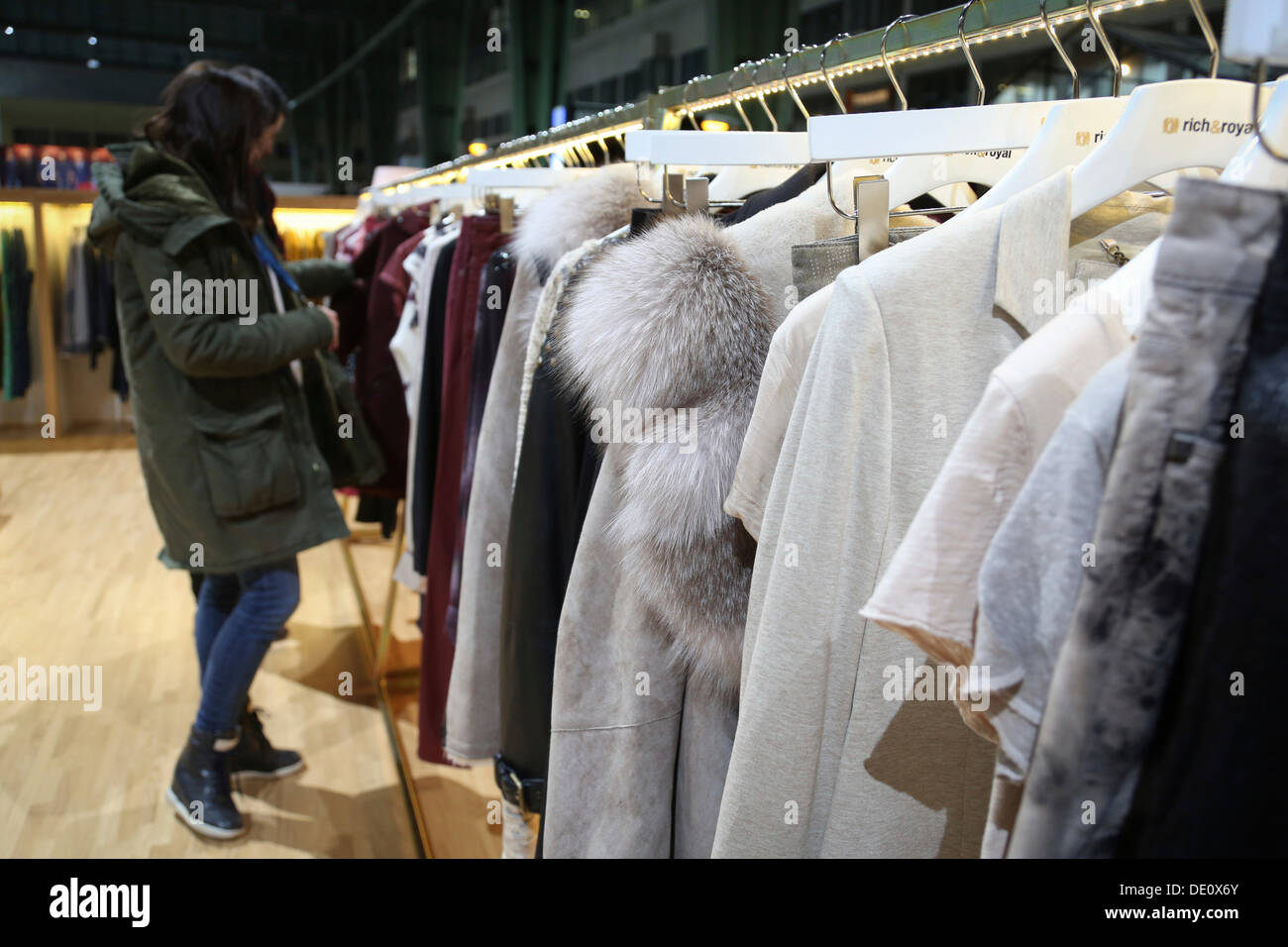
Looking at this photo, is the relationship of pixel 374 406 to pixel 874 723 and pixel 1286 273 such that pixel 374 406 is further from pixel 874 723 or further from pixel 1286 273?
pixel 1286 273

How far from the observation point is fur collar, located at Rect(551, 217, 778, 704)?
1.04 m

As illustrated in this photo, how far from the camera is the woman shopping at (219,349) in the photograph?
6.50ft

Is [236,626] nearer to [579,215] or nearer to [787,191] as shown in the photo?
[579,215]

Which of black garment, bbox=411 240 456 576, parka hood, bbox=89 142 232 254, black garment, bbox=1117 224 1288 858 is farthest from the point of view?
black garment, bbox=411 240 456 576

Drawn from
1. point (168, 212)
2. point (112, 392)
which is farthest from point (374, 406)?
point (112, 392)

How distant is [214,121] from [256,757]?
1.68 m

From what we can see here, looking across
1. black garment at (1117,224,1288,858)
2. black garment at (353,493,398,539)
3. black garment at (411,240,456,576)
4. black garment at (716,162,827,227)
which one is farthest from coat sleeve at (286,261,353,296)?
black garment at (1117,224,1288,858)

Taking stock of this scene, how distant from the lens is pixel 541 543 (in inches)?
50.4

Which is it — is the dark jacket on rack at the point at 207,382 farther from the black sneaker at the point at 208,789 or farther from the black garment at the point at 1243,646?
the black garment at the point at 1243,646

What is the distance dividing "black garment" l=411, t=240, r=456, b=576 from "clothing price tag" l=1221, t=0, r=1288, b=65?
1696mm
